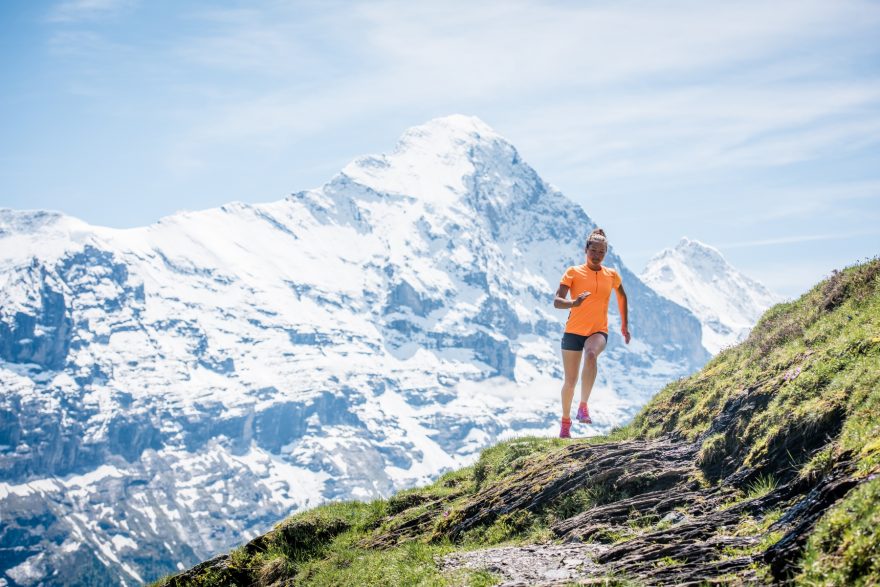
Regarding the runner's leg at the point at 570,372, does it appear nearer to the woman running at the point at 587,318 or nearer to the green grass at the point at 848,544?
the woman running at the point at 587,318

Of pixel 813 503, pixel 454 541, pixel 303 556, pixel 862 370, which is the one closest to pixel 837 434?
pixel 862 370

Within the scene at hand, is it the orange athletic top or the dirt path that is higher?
the orange athletic top

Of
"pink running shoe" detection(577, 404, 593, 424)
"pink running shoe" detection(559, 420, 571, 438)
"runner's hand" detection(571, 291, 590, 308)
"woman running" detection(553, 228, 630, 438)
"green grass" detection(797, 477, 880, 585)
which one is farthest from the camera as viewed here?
"pink running shoe" detection(559, 420, 571, 438)

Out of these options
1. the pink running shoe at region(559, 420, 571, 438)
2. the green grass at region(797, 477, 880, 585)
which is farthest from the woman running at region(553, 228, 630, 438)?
the green grass at region(797, 477, 880, 585)

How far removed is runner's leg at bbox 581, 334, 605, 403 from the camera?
58.4ft

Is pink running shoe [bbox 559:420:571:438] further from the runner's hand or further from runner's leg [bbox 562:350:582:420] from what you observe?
the runner's hand

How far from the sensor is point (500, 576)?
35.2ft

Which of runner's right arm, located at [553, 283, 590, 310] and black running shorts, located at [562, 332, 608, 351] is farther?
black running shorts, located at [562, 332, 608, 351]

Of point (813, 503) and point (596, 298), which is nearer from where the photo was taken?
point (813, 503)

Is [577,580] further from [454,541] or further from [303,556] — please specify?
[303,556]

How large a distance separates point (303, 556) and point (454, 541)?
3.64m

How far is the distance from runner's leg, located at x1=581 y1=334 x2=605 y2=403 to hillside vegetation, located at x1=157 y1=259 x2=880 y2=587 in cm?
133

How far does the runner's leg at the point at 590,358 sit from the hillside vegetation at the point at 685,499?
1.33 m

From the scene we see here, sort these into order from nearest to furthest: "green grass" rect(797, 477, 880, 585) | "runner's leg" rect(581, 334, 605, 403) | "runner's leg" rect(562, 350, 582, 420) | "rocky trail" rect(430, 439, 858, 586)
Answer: "green grass" rect(797, 477, 880, 585)
"rocky trail" rect(430, 439, 858, 586)
"runner's leg" rect(581, 334, 605, 403)
"runner's leg" rect(562, 350, 582, 420)
